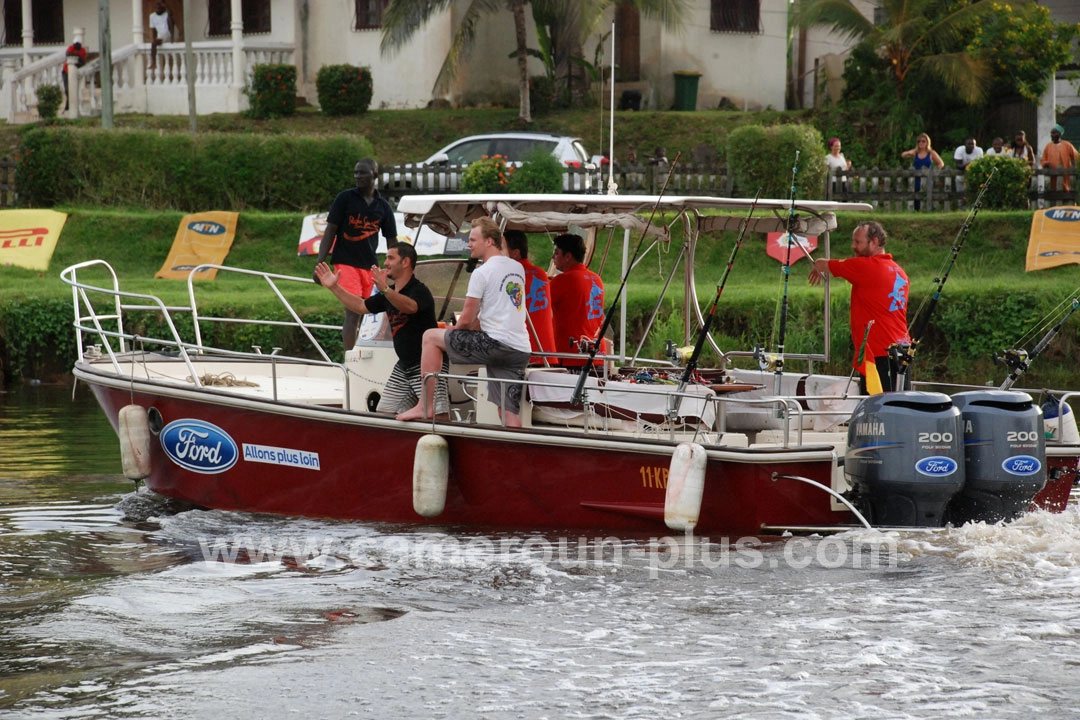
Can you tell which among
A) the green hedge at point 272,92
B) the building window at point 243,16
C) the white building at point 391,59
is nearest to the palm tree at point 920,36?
the white building at point 391,59

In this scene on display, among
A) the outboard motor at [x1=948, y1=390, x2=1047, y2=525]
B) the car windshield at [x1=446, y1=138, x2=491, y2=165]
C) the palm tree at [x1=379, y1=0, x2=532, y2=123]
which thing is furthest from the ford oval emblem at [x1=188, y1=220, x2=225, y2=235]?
the outboard motor at [x1=948, y1=390, x2=1047, y2=525]

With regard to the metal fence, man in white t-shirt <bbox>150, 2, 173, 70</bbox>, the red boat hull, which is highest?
man in white t-shirt <bbox>150, 2, 173, 70</bbox>

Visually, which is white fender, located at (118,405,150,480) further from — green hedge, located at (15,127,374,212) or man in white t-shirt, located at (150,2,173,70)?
man in white t-shirt, located at (150,2,173,70)

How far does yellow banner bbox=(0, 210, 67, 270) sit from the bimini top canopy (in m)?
12.1

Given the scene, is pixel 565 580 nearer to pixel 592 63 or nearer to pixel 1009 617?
pixel 1009 617

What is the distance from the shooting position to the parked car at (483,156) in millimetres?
22281

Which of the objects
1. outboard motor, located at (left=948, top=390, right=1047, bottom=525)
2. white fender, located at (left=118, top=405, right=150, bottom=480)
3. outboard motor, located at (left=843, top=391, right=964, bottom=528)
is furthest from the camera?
white fender, located at (left=118, top=405, right=150, bottom=480)

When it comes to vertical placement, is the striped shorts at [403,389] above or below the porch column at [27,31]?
below

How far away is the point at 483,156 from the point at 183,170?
15.6 ft

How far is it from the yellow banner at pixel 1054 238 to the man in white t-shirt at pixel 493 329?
39.5 feet

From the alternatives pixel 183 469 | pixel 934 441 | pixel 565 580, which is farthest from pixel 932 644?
pixel 183 469

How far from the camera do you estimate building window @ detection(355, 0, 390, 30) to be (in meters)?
29.5

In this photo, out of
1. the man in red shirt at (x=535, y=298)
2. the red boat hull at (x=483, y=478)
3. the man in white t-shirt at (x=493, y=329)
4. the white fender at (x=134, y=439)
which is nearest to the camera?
the red boat hull at (x=483, y=478)

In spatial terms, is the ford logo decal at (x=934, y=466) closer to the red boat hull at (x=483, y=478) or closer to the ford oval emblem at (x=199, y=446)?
the red boat hull at (x=483, y=478)
